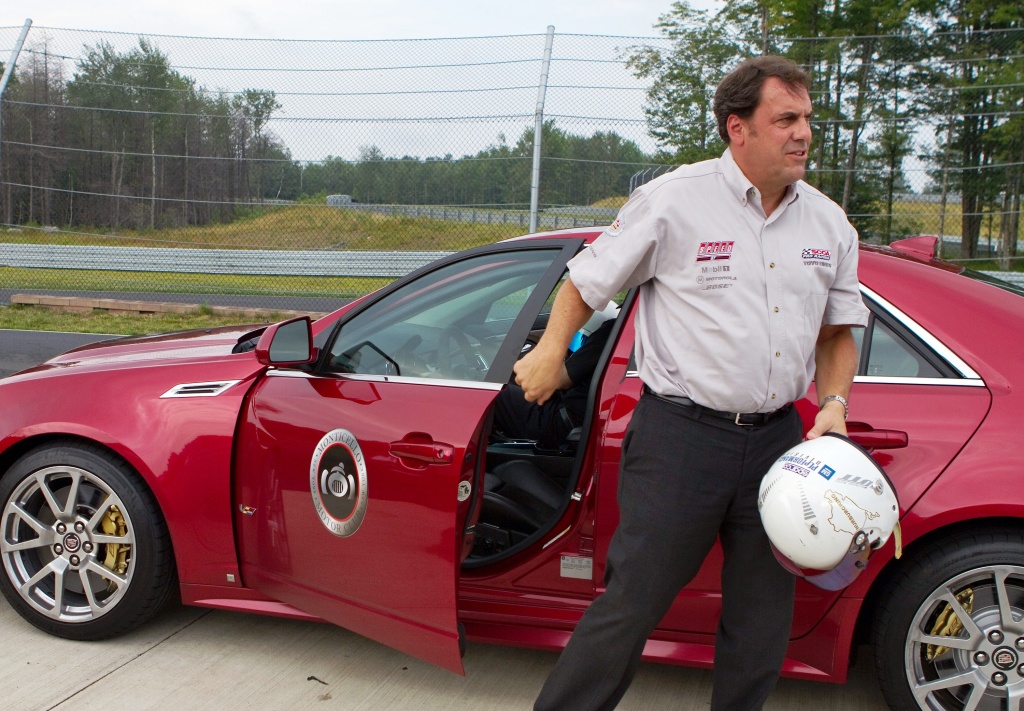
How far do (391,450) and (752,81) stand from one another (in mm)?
1433

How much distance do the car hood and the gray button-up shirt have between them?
169 cm

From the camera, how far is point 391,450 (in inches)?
115

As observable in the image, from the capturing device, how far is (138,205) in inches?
386

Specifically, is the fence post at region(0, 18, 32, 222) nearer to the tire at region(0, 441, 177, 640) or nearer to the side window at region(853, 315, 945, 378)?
the tire at region(0, 441, 177, 640)

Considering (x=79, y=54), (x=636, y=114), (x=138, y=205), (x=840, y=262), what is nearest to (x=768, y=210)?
(x=840, y=262)

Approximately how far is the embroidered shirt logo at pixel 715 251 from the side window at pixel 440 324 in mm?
948

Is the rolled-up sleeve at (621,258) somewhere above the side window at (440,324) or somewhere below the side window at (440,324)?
above

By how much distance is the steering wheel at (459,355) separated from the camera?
10.6ft

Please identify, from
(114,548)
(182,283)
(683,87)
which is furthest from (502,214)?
(114,548)

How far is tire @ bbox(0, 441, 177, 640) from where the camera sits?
331cm

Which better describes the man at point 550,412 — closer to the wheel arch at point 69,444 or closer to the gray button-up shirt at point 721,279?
the gray button-up shirt at point 721,279

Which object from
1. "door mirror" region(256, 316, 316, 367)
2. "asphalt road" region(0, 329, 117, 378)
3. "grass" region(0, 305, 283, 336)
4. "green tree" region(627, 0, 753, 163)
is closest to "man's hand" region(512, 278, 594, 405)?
"door mirror" region(256, 316, 316, 367)

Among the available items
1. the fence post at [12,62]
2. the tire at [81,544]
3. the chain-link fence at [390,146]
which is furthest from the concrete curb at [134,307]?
the tire at [81,544]

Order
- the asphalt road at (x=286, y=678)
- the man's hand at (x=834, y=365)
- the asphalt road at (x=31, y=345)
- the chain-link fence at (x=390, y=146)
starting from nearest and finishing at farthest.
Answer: the man's hand at (x=834, y=365) → the asphalt road at (x=286, y=678) → the asphalt road at (x=31, y=345) → the chain-link fence at (x=390, y=146)
